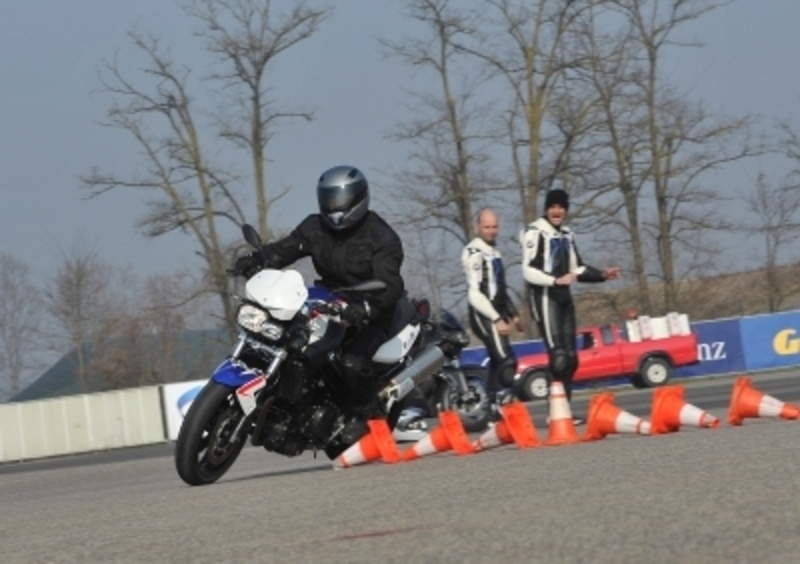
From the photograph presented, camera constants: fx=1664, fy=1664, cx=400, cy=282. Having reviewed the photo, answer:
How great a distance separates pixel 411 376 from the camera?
10.3 metres

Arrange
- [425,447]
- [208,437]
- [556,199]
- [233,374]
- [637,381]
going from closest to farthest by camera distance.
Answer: [233,374]
[208,437]
[425,447]
[556,199]
[637,381]

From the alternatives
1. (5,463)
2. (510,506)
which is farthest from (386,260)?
(5,463)

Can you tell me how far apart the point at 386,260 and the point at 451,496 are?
3398 mm

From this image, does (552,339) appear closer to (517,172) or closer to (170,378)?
(517,172)

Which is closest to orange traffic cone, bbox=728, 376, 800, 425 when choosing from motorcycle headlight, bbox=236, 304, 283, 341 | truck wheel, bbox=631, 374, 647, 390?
motorcycle headlight, bbox=236, 304, 283, 341

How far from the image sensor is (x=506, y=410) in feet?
33.2

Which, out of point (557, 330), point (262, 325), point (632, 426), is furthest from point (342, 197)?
point (557, 330)

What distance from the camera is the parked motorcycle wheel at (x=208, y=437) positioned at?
884 cm

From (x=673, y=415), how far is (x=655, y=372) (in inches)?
821

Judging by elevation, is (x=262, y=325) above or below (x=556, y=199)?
below

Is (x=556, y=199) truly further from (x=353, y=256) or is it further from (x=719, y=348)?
(x=719, y=348)

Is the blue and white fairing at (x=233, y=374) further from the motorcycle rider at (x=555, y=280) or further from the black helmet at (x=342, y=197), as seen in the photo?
the motorcycle rider at (x=555, y=280)

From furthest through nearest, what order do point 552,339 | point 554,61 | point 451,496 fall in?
point 554,61 → point 552,339 → point 451,496

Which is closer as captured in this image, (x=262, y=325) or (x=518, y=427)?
(x=262, y=325)
